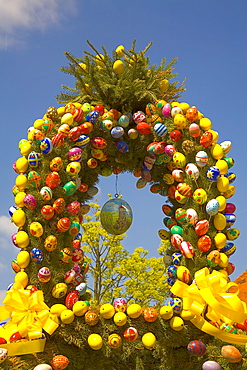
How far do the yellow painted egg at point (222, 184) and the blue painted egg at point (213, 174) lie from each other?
9 cm

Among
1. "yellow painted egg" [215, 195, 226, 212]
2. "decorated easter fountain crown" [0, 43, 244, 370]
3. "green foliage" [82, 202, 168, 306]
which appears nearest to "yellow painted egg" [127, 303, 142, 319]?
"decorated easter fountain crown" [0, 43, 244, 370]

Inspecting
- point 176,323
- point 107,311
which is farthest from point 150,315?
point 107,311

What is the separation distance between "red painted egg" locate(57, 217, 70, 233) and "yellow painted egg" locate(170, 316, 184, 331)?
4.19 ft

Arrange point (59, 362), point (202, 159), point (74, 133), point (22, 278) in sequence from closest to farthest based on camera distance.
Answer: point (59, 362) < point (22, 278) < point (202, 159) < point (74, 133)

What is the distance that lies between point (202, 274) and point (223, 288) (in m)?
0.25

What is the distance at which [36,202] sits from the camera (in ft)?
12.9

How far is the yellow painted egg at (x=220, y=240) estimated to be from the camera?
12.9 ft

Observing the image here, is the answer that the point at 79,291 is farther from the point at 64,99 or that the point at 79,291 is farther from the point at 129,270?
the point at 129,270

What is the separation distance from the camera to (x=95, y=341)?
11.3 ft

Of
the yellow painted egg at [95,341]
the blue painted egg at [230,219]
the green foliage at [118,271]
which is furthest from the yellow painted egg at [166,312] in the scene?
the green foliage at [118,271]

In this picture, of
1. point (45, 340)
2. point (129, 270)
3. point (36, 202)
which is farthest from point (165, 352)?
point (129, 270)

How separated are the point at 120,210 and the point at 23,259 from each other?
1.37m

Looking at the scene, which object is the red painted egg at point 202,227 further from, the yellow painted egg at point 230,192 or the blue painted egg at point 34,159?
the blue painted egg at point 34,159

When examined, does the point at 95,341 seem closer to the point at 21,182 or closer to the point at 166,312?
the point at 166,312
